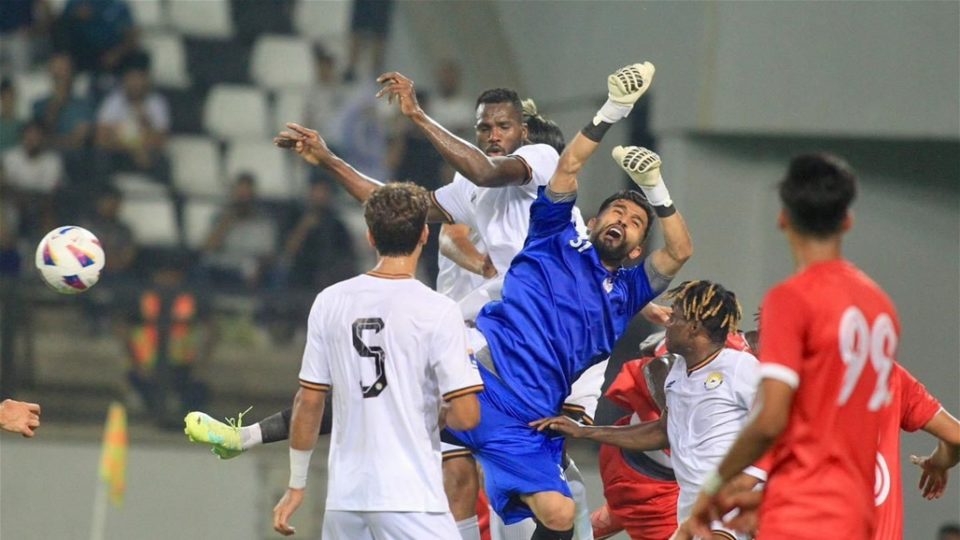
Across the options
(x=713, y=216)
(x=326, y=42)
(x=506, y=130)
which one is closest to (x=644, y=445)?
(x=506, y=130)

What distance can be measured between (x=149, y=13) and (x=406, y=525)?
36.2 feet

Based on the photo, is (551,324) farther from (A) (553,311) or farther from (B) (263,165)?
(B) (263,165)

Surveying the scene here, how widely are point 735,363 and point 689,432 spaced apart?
1.19 feet

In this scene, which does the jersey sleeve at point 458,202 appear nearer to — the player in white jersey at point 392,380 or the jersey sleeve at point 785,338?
the player in white jersey at point 392,380

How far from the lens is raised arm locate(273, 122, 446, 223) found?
698cm

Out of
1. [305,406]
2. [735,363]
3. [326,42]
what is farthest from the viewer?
[326,42]

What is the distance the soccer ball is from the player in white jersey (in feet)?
6.57

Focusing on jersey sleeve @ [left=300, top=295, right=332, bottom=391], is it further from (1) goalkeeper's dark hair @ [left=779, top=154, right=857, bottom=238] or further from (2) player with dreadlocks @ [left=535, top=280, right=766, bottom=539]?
(1) goalkeeper's dark hair @ [left=779, top=154, right=857, bottom=238]

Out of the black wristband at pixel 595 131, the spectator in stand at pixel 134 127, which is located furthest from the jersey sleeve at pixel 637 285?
the spectator in stand at pixel 134 127

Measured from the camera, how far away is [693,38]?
12.1m

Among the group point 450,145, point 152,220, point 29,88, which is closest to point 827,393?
point 450,145

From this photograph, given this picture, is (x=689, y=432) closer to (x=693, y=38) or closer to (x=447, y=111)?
(x=693, y=38)

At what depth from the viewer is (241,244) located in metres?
13.8

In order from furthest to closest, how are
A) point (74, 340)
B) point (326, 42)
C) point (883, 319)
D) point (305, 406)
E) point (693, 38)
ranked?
point (326, 42) → point (74, 340) → point (693, 38) → point (305, 406) → point (883, 319)
